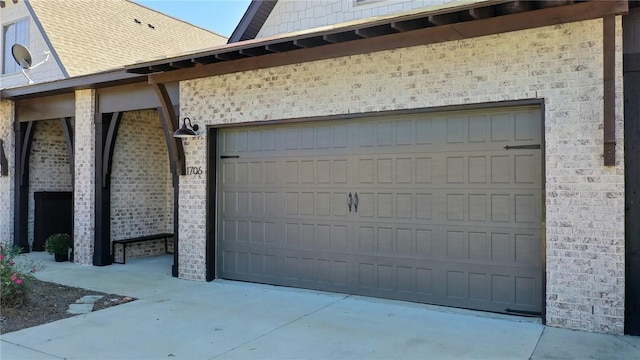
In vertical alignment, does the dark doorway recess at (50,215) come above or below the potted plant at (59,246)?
above

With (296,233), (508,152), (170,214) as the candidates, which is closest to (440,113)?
(508,152)

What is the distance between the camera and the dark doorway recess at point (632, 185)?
502 centimetres

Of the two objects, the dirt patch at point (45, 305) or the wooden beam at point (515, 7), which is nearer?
the wooden beam at point (515, 7)

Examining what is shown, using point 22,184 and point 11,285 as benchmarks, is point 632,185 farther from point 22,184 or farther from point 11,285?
point 22,184

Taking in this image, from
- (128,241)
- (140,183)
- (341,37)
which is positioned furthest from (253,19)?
(128,241)

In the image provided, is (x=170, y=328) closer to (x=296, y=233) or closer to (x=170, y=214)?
(x=296, y=233)

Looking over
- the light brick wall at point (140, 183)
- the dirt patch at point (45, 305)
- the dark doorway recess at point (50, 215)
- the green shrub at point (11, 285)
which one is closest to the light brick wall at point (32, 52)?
the light brick wall at point (140, 183)

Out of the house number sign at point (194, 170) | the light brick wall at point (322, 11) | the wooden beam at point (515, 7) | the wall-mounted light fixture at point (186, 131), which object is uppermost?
the light brick wall at point (322, 11)

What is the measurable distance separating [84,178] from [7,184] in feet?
9.85

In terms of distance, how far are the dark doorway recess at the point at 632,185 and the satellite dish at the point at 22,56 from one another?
39.7 feet

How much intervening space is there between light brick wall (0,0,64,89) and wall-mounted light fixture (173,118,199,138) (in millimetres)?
4653

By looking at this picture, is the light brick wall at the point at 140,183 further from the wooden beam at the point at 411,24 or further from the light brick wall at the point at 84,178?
the wooden beam at the point at 411,24

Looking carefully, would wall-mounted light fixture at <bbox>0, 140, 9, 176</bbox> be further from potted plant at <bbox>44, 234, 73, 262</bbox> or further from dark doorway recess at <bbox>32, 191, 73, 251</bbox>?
potted plant at <bbox>44, 234, 73, 262</bbox>

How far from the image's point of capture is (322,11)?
7777 millimetres
